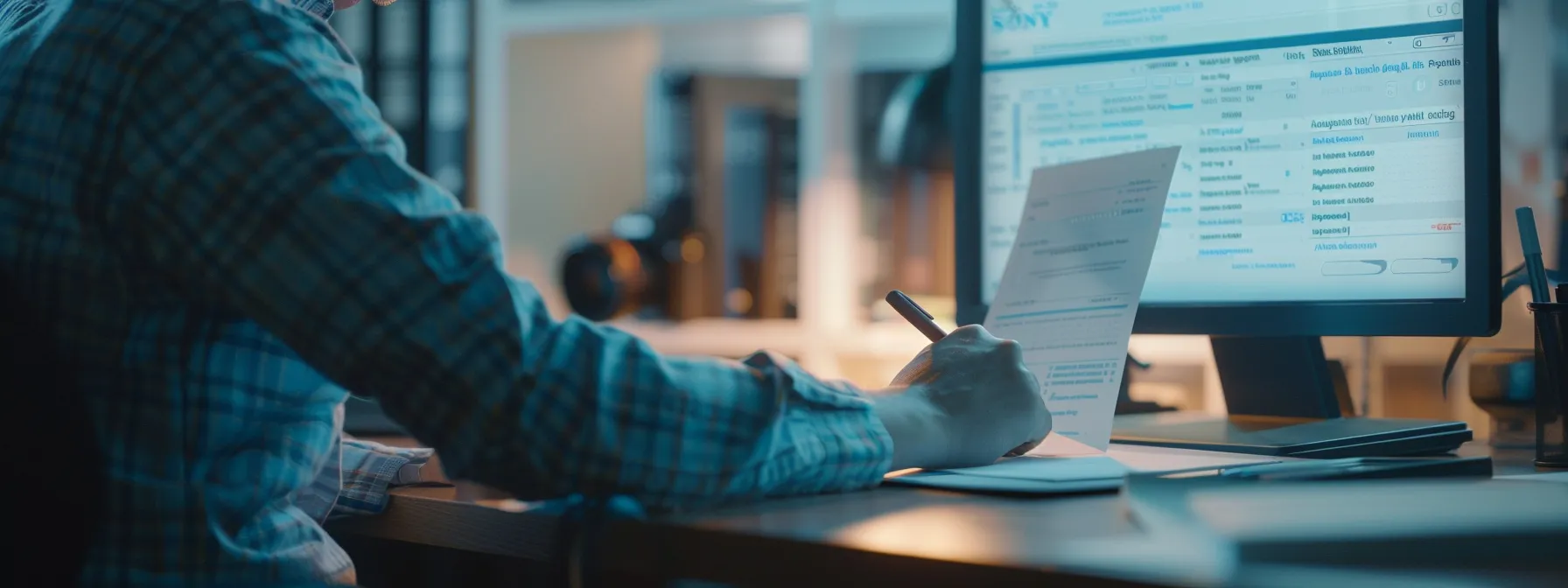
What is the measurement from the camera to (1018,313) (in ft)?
3.27

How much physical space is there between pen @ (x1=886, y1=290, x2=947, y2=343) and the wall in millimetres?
1908

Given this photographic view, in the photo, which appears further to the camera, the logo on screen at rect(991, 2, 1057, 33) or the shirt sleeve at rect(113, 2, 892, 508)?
the logo on screen at rect(991, 2, 1057, 33)

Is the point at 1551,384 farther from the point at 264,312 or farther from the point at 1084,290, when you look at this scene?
the point at 264,312

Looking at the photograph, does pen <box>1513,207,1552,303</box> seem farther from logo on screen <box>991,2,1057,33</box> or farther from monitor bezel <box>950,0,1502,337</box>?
logo on screen <box>991,2,1057,33</box>

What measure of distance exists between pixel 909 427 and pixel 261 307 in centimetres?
36

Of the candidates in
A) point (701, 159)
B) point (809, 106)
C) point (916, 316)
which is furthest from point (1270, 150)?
point (701, 159)

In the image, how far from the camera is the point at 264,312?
1.89ft

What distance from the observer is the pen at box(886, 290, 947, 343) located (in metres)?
0.89

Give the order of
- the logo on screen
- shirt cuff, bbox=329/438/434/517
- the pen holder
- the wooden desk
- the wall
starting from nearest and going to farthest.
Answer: the wooden desk → shirt cuff, bbox=329/438/434/517 → the pen holder → the logo on screen → the wall

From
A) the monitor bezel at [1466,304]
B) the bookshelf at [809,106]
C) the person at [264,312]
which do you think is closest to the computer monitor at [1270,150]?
the monitor bezel at [1466,304]

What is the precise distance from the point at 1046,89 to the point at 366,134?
0.66 metres

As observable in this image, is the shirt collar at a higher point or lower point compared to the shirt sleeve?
higher

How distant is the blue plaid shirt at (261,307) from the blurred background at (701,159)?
5.52ft

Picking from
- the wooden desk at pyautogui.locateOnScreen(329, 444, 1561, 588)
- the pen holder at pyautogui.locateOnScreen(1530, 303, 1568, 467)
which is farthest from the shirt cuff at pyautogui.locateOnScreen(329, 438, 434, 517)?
the pen holder at pyautogui.locateOnScreen(1530, 303, 1568, 467)
